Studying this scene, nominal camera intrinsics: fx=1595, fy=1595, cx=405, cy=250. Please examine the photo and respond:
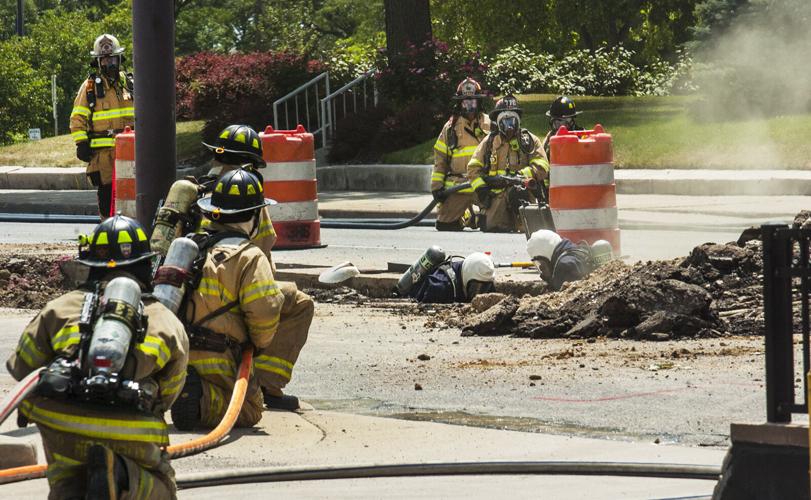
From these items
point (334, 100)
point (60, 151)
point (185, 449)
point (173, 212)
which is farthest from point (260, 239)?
point (60, 151)

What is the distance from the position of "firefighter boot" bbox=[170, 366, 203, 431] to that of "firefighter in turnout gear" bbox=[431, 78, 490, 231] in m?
9.61

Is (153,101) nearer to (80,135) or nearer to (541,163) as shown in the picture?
(80,135)

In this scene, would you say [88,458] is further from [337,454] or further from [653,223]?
[653,223]

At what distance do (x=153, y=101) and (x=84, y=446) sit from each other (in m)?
4.50

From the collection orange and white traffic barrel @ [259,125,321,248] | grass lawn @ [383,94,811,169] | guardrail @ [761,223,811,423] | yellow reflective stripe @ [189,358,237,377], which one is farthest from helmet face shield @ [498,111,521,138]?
guardrail @ [761,223,811,423]

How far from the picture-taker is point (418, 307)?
11727 mm

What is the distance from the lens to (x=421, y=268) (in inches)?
470

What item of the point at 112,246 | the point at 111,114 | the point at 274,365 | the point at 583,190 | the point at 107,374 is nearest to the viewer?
the point at 107,374

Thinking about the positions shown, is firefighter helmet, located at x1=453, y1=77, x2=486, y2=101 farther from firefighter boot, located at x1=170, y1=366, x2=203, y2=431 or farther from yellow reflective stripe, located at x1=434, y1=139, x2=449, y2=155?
firefighter boot, located at x1=170, y1=366, x2=203, y2=431

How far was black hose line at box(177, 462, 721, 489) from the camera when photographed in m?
6.14

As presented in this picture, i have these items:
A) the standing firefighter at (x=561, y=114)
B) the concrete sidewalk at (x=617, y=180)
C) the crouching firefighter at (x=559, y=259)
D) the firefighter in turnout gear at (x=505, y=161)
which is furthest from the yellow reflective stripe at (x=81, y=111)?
the concrete sidewalk at (x=617, y=180)

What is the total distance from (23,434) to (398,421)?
5.73ft

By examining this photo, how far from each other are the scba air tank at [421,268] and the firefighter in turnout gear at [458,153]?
4.74m

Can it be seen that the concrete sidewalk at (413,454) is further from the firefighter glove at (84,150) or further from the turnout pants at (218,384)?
the firefighter glove at (84,150)
